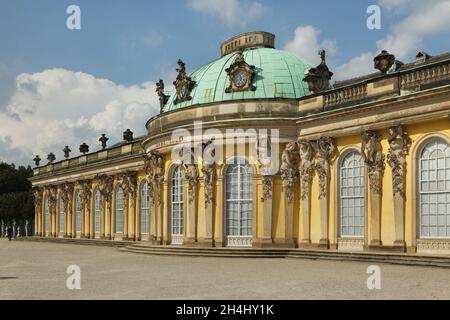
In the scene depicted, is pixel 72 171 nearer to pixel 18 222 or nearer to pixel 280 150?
pixel 18 222

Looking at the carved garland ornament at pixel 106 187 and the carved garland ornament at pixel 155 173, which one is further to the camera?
the carved garland ornament at pixel 106 187

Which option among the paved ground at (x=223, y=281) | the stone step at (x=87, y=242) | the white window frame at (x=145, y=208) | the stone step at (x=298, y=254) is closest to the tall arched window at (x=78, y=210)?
the stone step at (x=87, y=242)

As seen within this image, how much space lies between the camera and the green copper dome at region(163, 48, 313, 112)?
2802 cm

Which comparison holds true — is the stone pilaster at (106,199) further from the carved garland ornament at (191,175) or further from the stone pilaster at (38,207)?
the carved garland ornament at (191,175)

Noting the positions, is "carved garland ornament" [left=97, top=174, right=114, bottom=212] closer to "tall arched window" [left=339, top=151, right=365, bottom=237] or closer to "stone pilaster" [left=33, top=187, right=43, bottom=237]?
"stone pilaster" [left=33, top=187, right=43, bottom=237]

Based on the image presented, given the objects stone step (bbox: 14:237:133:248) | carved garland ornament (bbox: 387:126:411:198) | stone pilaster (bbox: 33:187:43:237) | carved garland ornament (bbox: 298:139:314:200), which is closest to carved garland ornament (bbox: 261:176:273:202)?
carved garland ornament (bbox: 298:139:314:200)

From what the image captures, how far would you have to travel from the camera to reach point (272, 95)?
91.0 feet

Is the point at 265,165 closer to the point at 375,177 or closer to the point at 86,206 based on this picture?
the point at 375,177

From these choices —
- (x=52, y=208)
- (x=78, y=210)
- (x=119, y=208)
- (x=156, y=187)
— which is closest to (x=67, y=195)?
(x=78, y=210)

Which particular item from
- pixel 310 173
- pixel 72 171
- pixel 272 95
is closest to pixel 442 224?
pixel 310 173

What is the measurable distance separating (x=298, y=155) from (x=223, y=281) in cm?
1129

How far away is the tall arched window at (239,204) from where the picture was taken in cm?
2683

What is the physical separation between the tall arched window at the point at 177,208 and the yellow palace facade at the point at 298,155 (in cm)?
5
